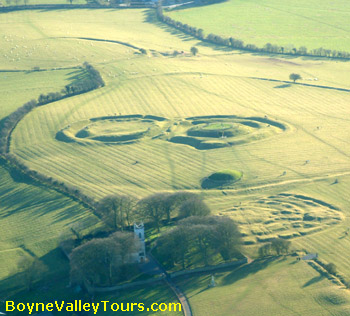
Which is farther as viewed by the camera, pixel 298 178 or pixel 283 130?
pixel 283 130

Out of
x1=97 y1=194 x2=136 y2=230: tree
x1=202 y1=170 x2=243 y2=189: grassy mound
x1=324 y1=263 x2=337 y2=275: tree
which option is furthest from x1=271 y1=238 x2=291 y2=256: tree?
x1=202 y1=170 x2=243 y2=189: grassy mound

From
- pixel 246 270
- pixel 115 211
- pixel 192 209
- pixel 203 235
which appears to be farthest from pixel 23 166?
pixel 246 270

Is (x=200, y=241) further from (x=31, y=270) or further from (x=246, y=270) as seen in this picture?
(x=31, y=270)

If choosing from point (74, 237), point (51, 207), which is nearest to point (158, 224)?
point (74, 237)

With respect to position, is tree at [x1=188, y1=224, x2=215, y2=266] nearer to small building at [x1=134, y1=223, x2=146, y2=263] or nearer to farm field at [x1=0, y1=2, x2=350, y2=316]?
farm field at [x1=0, y1=2, x2=350, y2=316]

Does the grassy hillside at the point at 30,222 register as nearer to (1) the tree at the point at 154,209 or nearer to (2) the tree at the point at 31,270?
(2) the tree at the point at 31,270

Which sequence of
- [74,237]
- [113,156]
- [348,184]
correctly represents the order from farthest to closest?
[113,156] → [348,184] → [74,237]

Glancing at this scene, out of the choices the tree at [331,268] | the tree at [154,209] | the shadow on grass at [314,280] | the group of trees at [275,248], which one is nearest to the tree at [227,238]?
the group of trees at [275,248]

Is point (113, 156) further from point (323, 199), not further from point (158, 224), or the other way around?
point (323, 199)
